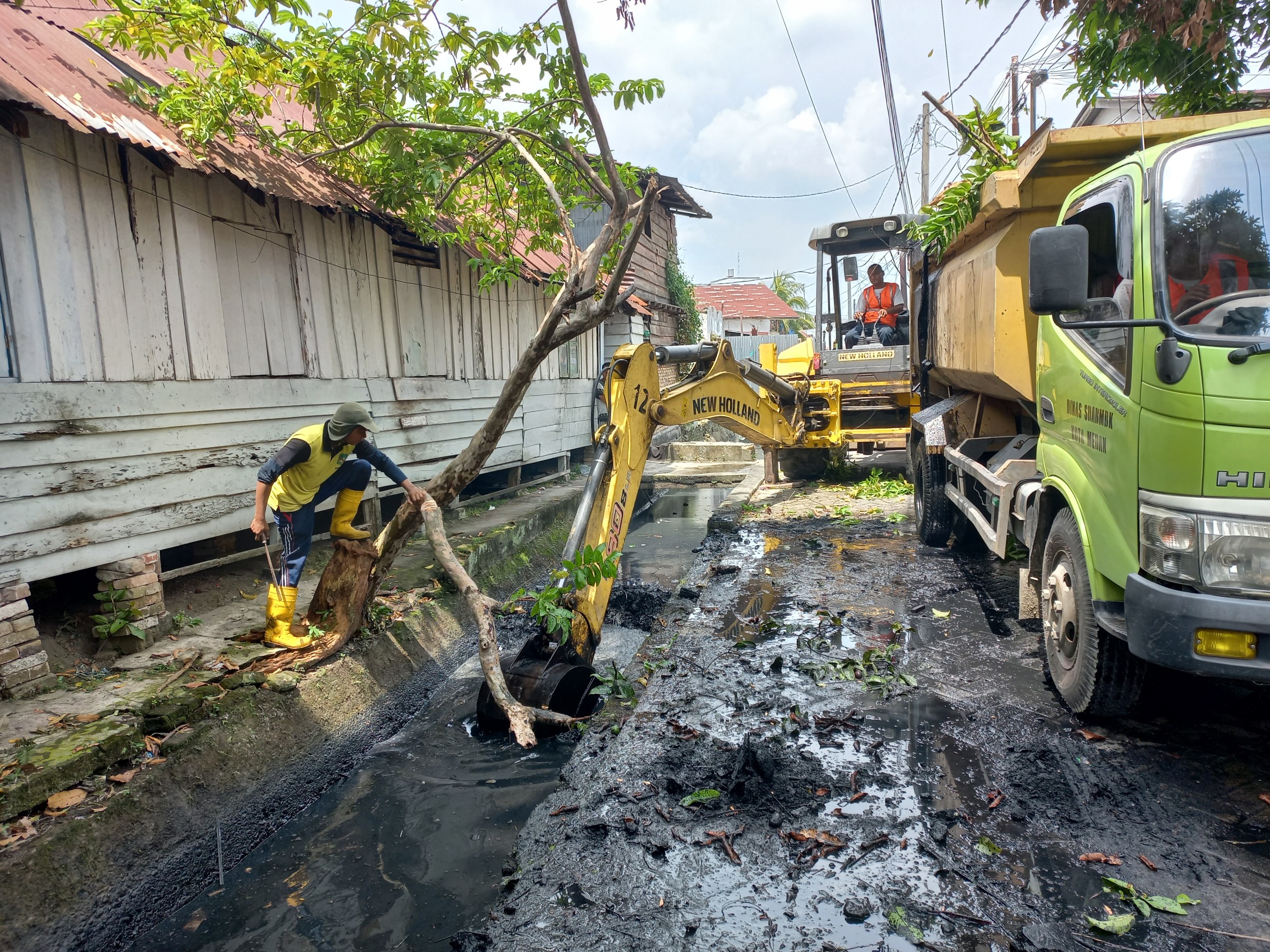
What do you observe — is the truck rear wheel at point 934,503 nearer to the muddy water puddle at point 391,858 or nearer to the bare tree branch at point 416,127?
the muddy water puddle at point 391,858

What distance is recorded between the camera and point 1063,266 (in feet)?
9.94

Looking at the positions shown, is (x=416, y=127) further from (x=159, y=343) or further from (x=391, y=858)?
(x=391, y=858)

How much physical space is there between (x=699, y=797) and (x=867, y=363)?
817 centimetres

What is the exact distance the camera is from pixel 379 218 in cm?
730

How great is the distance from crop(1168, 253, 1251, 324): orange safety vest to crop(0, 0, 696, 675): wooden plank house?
18.1ft

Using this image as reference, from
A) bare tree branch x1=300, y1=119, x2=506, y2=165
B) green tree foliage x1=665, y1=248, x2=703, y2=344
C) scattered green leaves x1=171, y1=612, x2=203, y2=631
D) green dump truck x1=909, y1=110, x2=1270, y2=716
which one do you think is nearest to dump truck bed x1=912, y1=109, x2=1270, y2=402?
green dump truck x1=909, y1=110, x2=1270, y2=716

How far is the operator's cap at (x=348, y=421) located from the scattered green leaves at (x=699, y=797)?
320 cm

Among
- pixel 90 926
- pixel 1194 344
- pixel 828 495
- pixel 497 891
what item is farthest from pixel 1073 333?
pixel 828 495

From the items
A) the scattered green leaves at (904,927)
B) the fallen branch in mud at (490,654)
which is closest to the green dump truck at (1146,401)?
the scattered green leaves at (904,927)

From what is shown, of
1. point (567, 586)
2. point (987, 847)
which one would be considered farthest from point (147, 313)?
point (987, 847)

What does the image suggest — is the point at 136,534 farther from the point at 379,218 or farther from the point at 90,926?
the point at 379,218

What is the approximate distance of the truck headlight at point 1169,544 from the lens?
269 centimetres

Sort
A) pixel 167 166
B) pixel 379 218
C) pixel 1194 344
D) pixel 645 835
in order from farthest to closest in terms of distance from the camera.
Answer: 1. pixel 379 218
2. pixel 167 166
3. pixel 645 835
4. pixel 1194 344

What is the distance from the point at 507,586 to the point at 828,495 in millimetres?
4594
